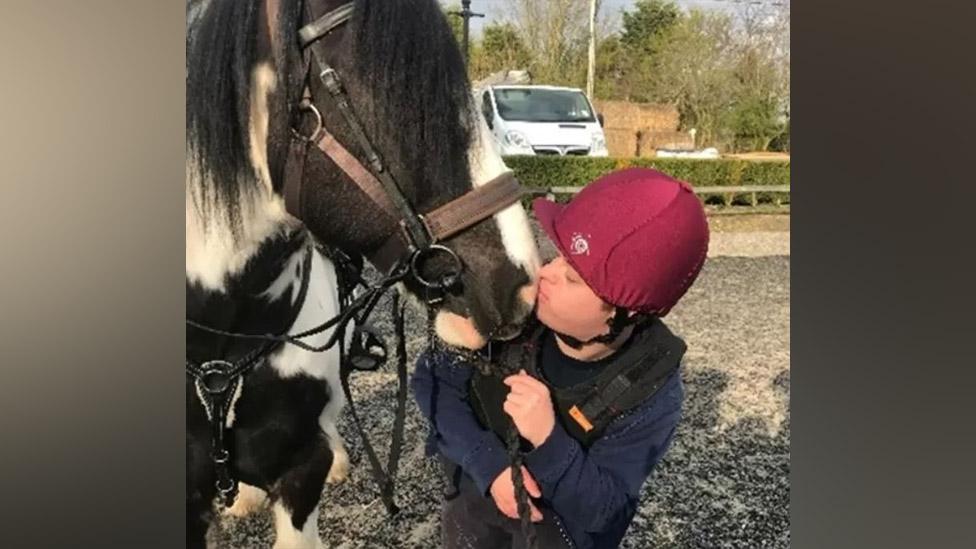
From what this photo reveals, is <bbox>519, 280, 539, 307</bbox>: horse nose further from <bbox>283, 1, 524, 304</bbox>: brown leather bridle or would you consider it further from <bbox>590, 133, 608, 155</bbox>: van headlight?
<bbox>590, 133, 608, 155</bbox>: van headlight

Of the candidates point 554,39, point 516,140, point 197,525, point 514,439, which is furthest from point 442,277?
point 197,525

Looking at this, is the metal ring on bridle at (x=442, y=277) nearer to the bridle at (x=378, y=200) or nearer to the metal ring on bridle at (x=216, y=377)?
the bridle at (x=378, y=200)

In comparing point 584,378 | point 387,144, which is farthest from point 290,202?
point 584,378

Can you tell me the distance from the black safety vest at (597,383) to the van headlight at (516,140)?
12.0 inches

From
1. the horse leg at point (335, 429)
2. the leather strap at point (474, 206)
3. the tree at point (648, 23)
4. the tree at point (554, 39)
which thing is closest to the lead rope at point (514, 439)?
the leather strap at point (474, 206)

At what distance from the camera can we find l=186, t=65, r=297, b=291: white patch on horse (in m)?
1.17

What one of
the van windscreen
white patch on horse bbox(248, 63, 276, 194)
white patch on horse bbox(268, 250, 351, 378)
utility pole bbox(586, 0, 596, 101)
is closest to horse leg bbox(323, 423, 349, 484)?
white patch on horse bbox(268, 250, 351, 378)

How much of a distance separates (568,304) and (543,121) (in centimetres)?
41

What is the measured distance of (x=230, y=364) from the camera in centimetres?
138

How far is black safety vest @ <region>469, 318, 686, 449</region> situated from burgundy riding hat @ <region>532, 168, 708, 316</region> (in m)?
0.11

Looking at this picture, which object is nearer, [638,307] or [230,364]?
[638,307]

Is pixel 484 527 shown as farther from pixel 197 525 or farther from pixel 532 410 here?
pixel 197 525
